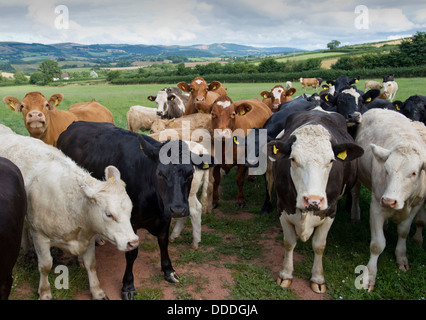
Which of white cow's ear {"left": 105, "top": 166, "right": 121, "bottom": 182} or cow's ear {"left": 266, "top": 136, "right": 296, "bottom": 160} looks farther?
cow's ear {"left": 266, "top": 136, "right": 296, "bottom": 160}

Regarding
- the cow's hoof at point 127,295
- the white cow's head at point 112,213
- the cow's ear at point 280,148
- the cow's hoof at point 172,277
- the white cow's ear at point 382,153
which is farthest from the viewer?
the cow's hoof at point 172,277

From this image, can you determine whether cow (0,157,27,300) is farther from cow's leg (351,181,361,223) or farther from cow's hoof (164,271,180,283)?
cow's leg (351,181,361,223)

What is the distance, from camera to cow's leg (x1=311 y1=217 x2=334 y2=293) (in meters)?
4.49

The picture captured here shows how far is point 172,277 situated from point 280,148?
2303 mm

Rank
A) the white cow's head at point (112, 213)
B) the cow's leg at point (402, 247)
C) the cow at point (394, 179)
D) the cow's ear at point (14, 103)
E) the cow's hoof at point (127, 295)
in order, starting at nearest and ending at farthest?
the white cow's head at point (112, 213) < the cow at point (394, 179) < the cow's hoof at point (127, 295) < the cow's leg at point (402, 247) < the cow's ear at point (14, 103)

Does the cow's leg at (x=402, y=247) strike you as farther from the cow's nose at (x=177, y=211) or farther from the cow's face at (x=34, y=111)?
the cow's face at (x=34, y=111)

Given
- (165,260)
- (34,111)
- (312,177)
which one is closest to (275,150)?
(312,177)

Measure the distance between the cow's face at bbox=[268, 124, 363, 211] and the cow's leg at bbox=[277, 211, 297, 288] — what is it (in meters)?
0.84

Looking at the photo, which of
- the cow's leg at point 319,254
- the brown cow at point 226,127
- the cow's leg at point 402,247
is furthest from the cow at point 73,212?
the cow's leg at point 402,247

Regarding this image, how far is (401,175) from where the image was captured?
13.5 ft

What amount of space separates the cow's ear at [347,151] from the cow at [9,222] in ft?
11.4

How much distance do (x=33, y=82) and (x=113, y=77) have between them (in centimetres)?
1462

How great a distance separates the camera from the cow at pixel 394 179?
4.11 m

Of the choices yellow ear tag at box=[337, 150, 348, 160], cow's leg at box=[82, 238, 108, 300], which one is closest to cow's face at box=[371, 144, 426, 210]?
yellow ear tag at box=[337, 150, 348, 160]
